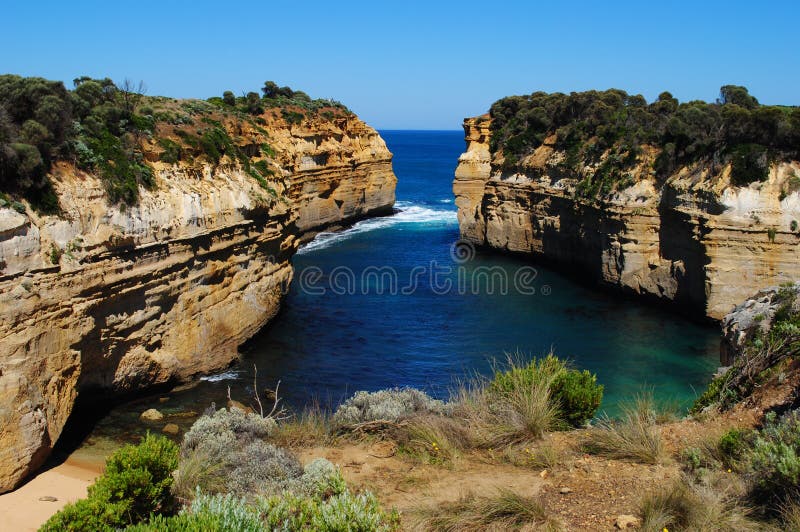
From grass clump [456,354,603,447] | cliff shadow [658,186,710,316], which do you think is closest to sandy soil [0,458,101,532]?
grass clump [456,354,603,447]

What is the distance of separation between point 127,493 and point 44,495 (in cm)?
562

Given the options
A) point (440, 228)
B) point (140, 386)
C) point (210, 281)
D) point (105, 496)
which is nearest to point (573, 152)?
point (440, 228)

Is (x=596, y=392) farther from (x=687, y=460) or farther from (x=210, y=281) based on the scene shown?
(x=210, y=281)

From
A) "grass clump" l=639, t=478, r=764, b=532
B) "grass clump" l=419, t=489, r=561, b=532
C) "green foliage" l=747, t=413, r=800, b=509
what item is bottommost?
"grass clump" l=419, t=489, r=561, b=532

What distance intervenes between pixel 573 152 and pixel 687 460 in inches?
1263

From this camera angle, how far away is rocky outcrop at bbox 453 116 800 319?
2683 cm

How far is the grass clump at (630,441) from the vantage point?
9.79 m

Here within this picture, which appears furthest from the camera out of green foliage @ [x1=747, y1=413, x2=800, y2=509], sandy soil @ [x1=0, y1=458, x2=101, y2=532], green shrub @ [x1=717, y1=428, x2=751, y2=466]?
sandy soil @ [x1=0, y1=458, x2=101, y2=532]

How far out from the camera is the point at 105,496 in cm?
894

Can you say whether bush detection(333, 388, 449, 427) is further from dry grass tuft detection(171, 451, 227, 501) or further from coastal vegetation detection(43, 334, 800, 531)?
dry grass tuft detection(171, 451, 227, 501)

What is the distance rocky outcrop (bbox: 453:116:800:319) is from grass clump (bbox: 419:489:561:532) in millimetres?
22419

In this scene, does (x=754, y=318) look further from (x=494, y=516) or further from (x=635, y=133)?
(x=635, y=133)

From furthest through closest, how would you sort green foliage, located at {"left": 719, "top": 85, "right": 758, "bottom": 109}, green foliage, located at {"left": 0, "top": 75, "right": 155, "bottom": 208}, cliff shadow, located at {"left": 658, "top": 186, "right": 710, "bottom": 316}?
green foliage, located at {"left": 719, "top": 85, "right": 758, "bottom": 109}, cliff shadow, located at {"left": 658, "top": 186, "right": 710, "bottom": 316}, green foliage, located at {"left": 0, "top": 75, "right": 155, "bottom": 208}

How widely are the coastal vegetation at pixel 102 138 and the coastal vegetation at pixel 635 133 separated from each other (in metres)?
18.5
